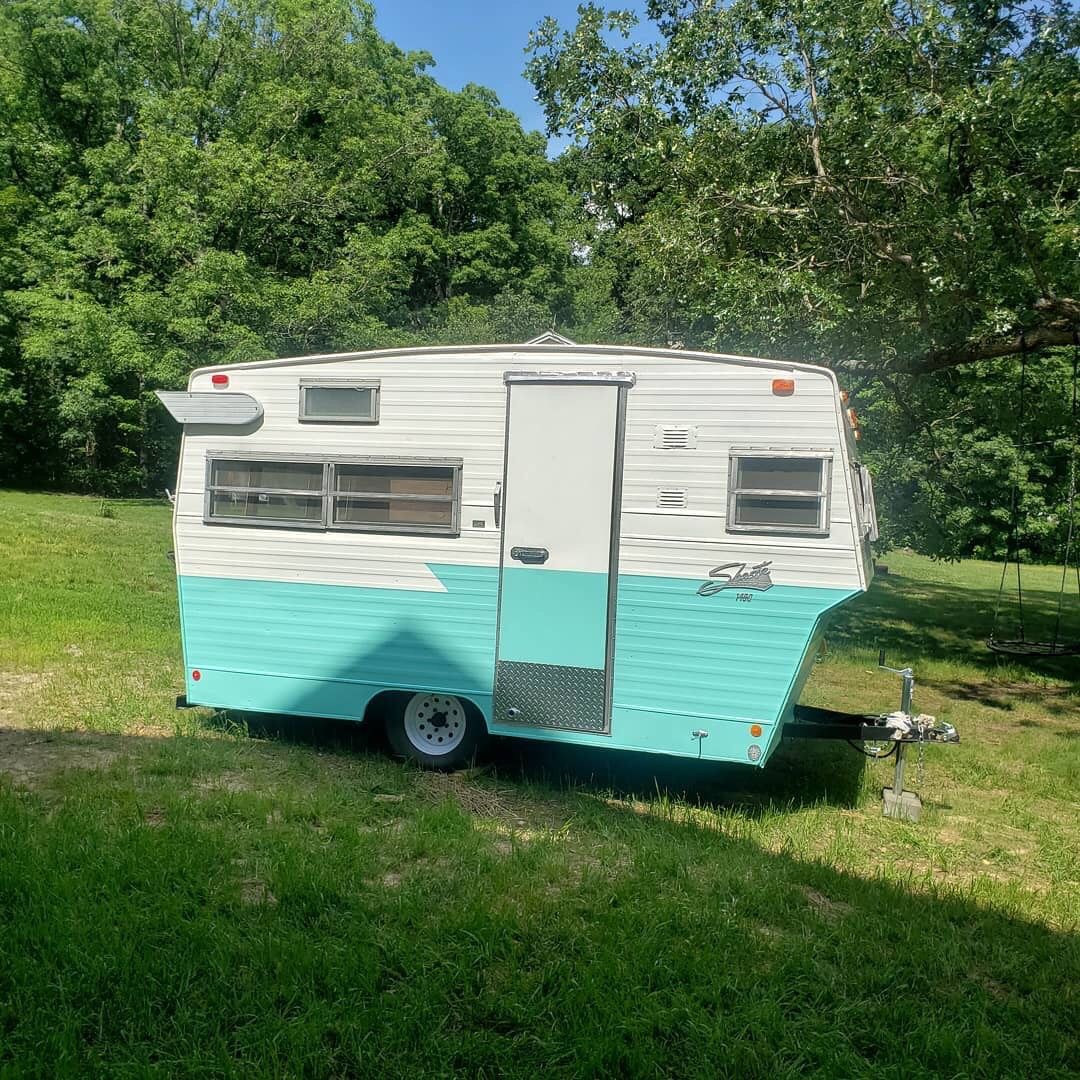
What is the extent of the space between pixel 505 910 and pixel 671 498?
2866 mm

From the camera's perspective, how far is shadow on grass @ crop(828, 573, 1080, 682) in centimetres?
1327

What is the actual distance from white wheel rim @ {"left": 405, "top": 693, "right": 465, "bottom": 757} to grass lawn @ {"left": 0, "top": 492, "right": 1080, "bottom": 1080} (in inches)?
11.0

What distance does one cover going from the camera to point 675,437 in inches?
246

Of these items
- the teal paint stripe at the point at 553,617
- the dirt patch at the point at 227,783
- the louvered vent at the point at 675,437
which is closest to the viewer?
the dirt patch at the point at 227,783

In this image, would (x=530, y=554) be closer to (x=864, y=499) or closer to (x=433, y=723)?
(x=433, y=723)

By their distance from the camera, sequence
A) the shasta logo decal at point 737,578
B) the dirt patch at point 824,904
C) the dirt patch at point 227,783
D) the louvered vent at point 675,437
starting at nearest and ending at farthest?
the dirt patch at point 824,904
the dirt patch at point 227,783
the shasta logo decal at point 737,578
the louvered vent at point 675,437

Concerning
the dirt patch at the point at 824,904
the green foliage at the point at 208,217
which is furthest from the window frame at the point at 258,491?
the green foliage at the point at 208,217

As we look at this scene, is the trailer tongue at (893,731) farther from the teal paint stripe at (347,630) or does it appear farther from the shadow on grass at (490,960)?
the teal paint stripe at (347,630)

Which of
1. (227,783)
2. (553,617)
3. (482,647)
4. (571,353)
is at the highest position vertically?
(571,353)

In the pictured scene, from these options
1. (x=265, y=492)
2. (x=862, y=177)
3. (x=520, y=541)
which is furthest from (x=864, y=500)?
(x=862, y=177)

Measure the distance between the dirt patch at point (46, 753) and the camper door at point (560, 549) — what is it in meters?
2.66

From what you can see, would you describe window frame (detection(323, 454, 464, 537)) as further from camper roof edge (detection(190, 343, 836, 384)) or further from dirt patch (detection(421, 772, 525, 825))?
dirt patch (detection(421, 772, 525, 825))

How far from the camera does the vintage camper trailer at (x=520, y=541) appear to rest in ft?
19.8

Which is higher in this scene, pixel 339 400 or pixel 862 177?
pixel 862 177
